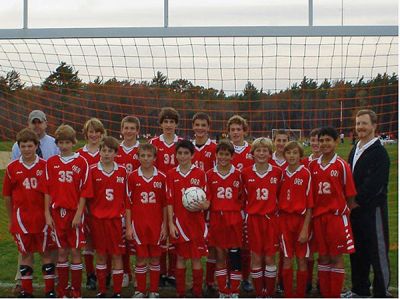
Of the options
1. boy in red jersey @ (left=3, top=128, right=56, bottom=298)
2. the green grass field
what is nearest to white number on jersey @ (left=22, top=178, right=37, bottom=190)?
boy in red jersey @ (left=3, top=128, right=56, bottom=298)

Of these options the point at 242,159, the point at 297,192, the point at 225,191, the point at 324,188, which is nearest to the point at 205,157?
the point at 242,159

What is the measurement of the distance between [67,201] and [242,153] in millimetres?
1606

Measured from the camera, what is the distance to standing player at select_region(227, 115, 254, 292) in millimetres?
5332

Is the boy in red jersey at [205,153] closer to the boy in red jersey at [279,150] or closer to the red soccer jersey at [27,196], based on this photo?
the boy in red jersey at [279,150]

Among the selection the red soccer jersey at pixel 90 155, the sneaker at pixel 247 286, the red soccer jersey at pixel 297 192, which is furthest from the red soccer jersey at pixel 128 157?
the sneaker at pixel 247 286

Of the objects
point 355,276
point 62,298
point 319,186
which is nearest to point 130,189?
point 62,298

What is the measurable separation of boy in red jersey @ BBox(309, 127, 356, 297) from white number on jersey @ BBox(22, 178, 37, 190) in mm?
2253

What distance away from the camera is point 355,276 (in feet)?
16.8

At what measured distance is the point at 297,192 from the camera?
15.8 ft

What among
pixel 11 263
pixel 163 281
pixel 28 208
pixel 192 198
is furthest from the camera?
pixel 11 263

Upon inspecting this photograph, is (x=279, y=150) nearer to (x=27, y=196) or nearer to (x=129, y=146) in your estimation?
(x=129, y=146)

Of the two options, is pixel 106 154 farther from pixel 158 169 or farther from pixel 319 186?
pixel 319 186

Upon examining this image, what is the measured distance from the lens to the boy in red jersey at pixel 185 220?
4.86 metres

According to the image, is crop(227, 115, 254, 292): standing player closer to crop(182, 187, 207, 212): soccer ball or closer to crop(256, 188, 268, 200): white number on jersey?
crop(256, 188, 268, 200): white number on jersey
